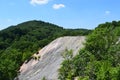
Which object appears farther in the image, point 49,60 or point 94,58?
point 49,60

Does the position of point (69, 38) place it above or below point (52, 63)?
above

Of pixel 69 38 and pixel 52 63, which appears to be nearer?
pixel 52 63

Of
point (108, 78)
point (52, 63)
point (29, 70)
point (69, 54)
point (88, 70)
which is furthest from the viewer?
point (29, 70)

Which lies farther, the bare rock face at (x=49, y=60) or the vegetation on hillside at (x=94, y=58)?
the bare rock face at (x=49, y=60)

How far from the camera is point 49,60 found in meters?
92.2

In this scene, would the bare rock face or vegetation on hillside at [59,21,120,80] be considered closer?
vegetation on hillside at [59,21,120,80]

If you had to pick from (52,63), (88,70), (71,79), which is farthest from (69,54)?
(52,63)

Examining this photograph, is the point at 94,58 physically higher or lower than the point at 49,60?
higher

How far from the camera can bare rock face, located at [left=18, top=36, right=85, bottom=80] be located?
270 ft

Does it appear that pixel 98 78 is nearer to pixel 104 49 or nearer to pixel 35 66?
pixel 104 49

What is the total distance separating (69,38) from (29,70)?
1443cm

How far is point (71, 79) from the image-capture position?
52344mm

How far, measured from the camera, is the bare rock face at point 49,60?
270 feet

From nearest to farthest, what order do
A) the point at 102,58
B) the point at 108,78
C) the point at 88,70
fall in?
the point at 108,78 < the point at 88,70 < the point at 102,58
